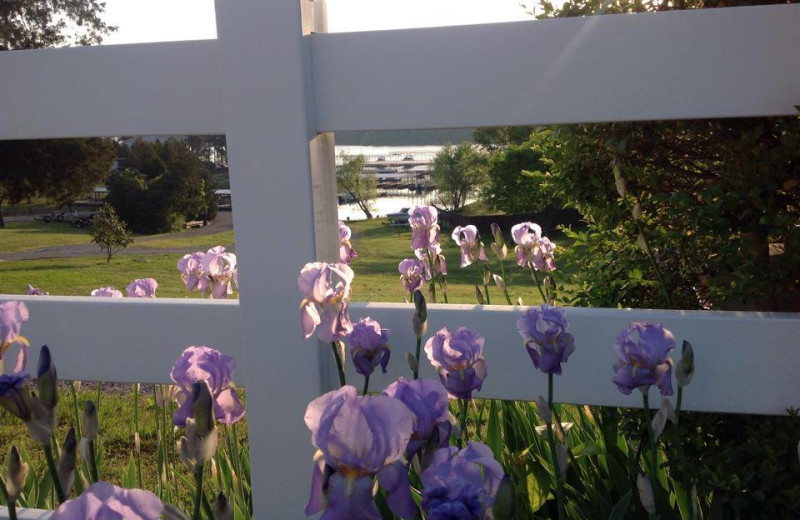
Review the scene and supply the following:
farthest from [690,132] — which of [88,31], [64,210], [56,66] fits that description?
[64,210]

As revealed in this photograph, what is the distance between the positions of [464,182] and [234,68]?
18.2 metres

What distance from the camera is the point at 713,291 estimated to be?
4.78ft

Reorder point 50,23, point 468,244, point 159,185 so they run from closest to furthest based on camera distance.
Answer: point 468,244 → point 50,23 → point 159,185

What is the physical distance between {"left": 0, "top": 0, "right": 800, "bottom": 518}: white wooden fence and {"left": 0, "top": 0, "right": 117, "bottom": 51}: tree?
949cm

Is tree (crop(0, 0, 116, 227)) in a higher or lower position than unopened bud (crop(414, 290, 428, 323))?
higher

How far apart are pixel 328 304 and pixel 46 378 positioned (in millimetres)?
427

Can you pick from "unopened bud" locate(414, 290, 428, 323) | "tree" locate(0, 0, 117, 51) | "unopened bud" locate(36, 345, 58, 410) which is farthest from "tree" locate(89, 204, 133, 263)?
"unopened bud" locate(36, 345, 58, 410)

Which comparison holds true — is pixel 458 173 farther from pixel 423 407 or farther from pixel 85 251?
pixel 423 407

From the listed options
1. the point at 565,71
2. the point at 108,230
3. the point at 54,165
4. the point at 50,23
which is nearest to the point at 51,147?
the point at 54,165

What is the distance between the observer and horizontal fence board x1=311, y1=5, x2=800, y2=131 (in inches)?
47.3

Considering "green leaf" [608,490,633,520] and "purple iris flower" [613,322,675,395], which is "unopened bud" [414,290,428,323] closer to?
"purple iris flower" [613,322,675,395]

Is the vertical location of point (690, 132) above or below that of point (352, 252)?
above

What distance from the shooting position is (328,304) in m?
1.14

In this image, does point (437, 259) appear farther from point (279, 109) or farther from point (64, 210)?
point (64, 210)
